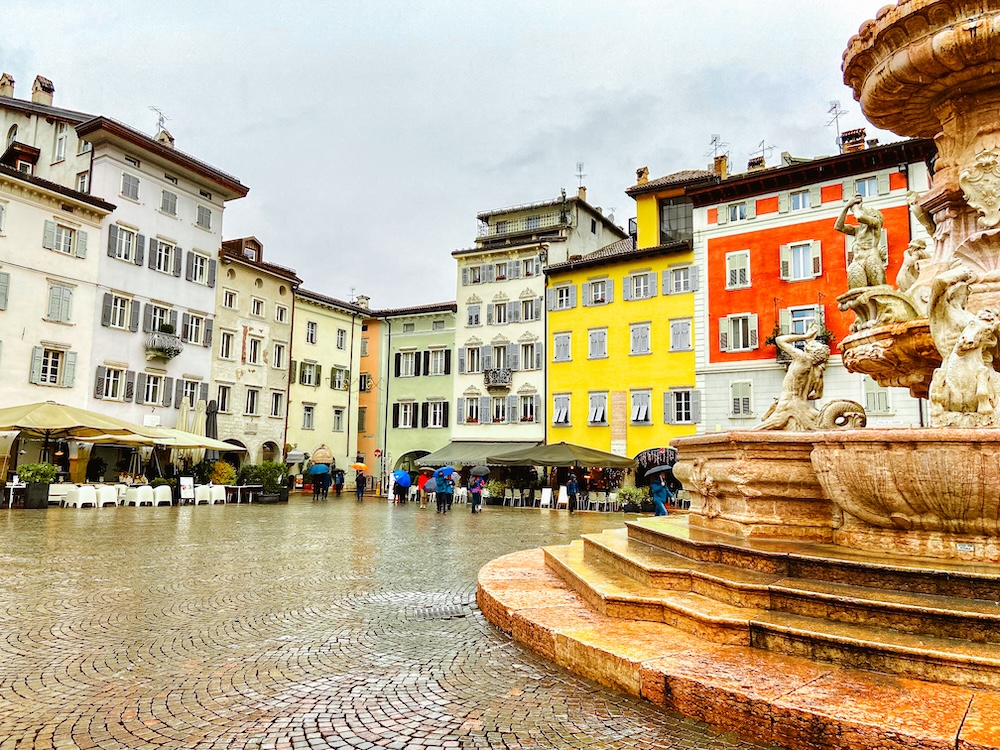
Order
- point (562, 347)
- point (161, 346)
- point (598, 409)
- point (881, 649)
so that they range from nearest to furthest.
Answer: point (881, 649) → point (161, 346) → point (598, 409) → point (562, 347)

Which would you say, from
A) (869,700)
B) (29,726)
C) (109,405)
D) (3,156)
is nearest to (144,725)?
(29,726)

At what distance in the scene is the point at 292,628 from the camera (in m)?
6.12

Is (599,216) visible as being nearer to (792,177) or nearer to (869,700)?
(792,177)

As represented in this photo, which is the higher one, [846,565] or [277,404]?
[277,404]

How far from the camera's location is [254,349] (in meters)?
39.8

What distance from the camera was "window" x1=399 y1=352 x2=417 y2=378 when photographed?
45.6 metres

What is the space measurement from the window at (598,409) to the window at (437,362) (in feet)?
36.6

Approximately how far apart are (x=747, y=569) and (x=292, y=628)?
372cm

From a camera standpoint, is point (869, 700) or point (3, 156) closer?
point (869, 700)

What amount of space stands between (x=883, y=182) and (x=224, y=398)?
31833mm

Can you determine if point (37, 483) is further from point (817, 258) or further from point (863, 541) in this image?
point (817, 258)

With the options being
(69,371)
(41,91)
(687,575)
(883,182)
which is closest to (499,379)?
(69,371)

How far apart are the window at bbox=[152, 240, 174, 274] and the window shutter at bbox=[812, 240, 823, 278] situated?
2893 cm

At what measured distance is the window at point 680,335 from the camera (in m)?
33.7
